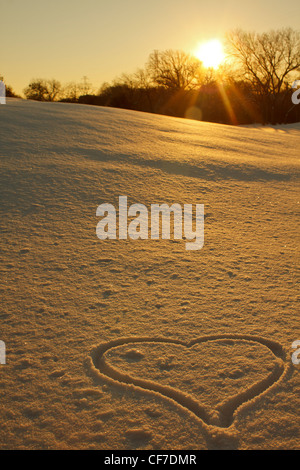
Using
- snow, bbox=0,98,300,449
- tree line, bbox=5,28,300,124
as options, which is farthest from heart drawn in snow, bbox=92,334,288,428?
tree line, bbox=5,28,300,124

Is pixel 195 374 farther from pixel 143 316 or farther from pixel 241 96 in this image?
pixel 241 96

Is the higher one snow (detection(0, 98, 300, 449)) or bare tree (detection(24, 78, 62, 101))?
bare tree (detection(24, 78, 62, 101))

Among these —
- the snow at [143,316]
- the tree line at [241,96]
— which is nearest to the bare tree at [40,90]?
the tree line at [241,96]

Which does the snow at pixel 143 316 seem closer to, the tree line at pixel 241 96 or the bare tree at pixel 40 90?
the tree line at pixel 241 96

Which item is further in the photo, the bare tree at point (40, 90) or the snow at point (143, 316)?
the bare tree at point (40, 90)

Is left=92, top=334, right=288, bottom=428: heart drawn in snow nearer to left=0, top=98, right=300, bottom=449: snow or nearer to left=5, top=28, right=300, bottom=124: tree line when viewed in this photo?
left=0, top=98, right=300, bottom=449: snow

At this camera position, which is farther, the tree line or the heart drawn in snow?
the tree line

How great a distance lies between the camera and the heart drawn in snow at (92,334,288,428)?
1.36 metres

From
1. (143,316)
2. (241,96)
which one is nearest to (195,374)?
(143,316)

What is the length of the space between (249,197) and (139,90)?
3037cm

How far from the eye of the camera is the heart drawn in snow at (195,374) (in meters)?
1.36

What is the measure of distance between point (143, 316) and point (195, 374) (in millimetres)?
444

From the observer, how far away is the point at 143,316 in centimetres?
189
